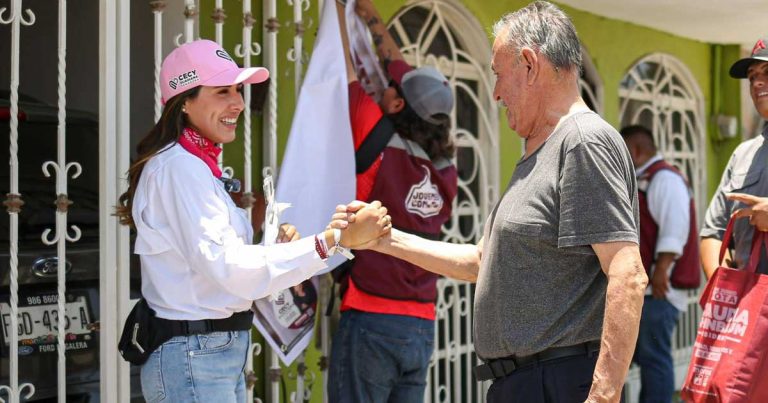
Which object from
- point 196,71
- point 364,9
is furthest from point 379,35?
point 196,71

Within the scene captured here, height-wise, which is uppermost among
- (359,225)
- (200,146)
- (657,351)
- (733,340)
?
(200,146)

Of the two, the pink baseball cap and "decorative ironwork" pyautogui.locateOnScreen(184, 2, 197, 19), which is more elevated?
"decorative ironwork" pyautogui.locateOnScreen(184, 2, 197, 19)

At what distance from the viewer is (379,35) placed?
14.4 feet

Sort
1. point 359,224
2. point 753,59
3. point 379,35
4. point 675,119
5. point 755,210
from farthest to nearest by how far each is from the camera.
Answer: point 675,119, point 379,35, point 753,59, point 755,210, point 359,224

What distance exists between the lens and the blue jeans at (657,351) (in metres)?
6.11

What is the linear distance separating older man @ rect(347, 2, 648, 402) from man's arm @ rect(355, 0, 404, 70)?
158cm

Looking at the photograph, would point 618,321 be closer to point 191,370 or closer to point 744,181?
point 191,370

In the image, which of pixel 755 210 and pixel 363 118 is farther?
pixel 363 118

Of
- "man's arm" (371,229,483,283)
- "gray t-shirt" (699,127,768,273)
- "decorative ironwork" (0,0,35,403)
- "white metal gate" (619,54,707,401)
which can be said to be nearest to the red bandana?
"man's arm" (371,229,483,283)

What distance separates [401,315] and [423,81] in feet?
3.33

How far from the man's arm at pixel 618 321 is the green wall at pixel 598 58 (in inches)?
92.8

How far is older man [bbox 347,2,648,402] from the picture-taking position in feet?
8.01

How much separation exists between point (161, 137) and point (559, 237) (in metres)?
1.27

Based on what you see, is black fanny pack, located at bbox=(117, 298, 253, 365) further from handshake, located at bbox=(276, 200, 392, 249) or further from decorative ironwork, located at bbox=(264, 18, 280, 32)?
decorative ironwork, located at bbox=(264, 18, 280, 32)
